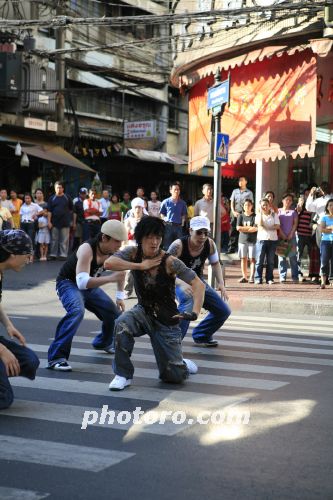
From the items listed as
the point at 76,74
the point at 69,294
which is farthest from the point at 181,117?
the point at 69,294

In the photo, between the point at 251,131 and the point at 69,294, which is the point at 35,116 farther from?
the point at 69,294

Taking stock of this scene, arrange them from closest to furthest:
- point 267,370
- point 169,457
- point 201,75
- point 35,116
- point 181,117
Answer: point 169,457, point 267,370, point 201,75, point 35,116, point 181,117

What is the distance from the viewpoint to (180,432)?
18.4 feet

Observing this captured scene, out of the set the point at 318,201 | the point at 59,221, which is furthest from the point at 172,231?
the point at 59,221

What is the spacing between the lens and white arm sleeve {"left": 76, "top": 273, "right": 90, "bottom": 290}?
7.95 meters

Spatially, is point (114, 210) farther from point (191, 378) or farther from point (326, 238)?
point (191, 378)

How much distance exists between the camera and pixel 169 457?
5.01 meters

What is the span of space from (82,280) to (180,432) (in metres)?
2.69

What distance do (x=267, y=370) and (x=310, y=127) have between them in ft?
36.0

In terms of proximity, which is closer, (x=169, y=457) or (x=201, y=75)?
(x=169, y=457)

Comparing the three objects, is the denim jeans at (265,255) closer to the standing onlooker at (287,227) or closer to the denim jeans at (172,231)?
the standing onlooker at (287,227)

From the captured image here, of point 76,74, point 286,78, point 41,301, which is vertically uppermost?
point 76,74

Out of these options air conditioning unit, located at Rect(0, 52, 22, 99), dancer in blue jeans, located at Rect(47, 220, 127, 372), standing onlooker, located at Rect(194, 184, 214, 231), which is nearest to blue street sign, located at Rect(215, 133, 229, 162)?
standing onlooker, located at Rect(194, 184, 214, 231)

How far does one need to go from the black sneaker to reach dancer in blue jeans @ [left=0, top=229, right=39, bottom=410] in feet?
4.55
